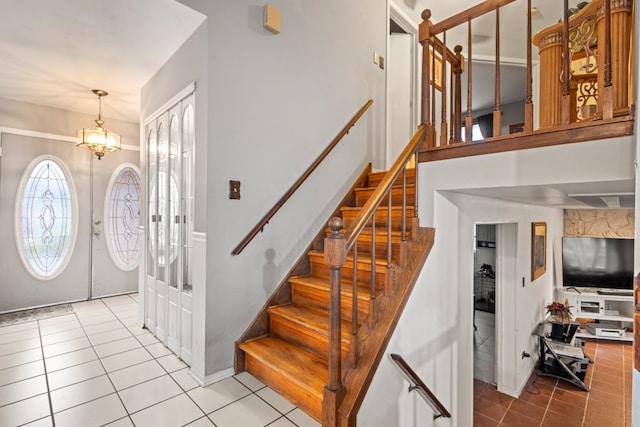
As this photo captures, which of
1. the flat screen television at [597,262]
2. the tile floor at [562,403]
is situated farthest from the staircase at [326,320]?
the flat screen television at [597,262]

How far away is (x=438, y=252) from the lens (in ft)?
7.68

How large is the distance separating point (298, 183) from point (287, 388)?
1.78 metres

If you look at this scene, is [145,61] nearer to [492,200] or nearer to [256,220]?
[256,220]

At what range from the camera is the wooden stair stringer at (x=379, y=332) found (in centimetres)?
166

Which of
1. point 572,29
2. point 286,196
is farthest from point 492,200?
point 286,196

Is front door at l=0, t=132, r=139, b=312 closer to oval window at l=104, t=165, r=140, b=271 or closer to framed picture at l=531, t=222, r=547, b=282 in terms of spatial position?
oval window at l=104, t=165, r=140, b=271

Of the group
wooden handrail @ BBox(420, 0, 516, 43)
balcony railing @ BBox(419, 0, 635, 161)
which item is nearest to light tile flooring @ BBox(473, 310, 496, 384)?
balcony railing @ BBox(419, 0, 635, 161)

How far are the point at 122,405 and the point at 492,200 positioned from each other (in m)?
3.57

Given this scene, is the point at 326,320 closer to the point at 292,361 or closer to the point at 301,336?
the point at 301,336

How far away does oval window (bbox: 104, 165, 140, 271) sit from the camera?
5129 millimetres

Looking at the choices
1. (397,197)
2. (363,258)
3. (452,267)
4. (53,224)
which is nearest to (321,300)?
(363,258)

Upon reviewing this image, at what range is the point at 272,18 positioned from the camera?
9.05 ft

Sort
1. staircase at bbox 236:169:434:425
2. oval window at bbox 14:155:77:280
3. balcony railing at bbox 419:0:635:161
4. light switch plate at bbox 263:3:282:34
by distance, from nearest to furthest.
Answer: balcony railing at bbox 419:0:635:161, staircase at bbox 236:169:434:425, light switch plate at bbox 263:3:282:34, oval window at bbox 14:155:77:280

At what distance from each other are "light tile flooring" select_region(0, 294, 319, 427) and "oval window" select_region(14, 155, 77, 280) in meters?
1.50
